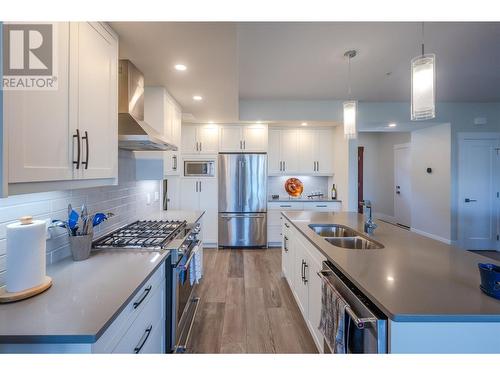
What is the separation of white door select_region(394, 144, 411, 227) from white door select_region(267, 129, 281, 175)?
382cm

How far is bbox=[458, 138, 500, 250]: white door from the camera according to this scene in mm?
4645

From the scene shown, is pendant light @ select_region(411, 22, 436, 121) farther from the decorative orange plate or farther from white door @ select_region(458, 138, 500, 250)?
white door @ select_region(458, 138, 500, 250)

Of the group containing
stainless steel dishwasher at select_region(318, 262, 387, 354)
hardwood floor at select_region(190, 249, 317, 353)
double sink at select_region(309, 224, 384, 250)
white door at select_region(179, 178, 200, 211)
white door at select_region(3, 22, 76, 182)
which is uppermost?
white door at select_region(3, 22, 76, 182)

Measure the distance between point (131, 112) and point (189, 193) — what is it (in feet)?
9.33

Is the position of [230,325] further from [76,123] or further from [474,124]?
[474,124]

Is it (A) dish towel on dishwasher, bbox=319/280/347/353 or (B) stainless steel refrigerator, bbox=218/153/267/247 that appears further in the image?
(B) stainless steel refrigerator, bbox=218/153/267/247

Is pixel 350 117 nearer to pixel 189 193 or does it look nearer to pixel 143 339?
pixel 143 339

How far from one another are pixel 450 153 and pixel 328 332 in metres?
4.76

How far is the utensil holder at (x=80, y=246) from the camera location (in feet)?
4.76

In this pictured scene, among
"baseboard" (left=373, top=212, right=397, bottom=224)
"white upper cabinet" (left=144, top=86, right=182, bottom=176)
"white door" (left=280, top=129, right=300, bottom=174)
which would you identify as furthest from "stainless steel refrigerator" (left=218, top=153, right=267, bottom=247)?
"baseboard" (left=373, top=212, right=397, bottom=224)

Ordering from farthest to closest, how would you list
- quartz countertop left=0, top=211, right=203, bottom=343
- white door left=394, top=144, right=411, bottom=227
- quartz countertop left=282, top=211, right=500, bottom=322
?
white door left=394, top=144, right=411, bottom=227
quartz countertop left=282, top=211, right=500, bottom=322
quartz countertop left=0, top=211, right=203, bottom=343

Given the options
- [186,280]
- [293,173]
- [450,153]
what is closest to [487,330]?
[186,280]

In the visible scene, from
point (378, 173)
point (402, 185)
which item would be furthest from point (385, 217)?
point (378, 173)

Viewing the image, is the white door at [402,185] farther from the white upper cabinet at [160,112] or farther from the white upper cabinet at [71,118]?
the white upper cabinet at [71,118]
